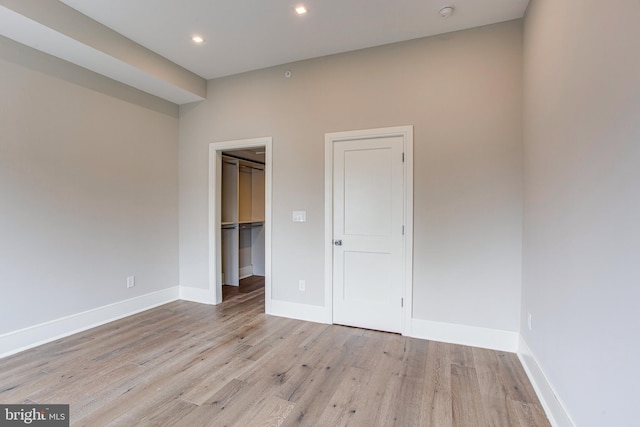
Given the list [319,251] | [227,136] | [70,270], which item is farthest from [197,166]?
[319,251]

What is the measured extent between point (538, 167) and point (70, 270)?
4.38 m

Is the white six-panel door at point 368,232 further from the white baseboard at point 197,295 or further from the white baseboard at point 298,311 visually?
the white baseboard at point 197,295

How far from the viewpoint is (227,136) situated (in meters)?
3.97

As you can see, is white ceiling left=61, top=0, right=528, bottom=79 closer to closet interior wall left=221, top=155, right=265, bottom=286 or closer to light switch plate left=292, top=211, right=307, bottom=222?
light switch plate left=292, top=211, right=307, bottom=222

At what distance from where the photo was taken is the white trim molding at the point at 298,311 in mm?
3463

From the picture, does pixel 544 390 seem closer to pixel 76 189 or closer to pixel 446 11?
pixel 446 11

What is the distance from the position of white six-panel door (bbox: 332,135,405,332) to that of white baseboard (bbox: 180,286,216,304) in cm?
181

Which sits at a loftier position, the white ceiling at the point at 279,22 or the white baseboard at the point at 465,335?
the white ceiling at the point at 279,22

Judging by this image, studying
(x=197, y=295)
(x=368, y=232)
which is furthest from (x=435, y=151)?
(x=197, y=295)

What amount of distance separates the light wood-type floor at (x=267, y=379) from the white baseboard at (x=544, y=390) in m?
0.05

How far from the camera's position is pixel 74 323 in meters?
3.09

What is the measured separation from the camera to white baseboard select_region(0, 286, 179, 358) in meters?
2.65

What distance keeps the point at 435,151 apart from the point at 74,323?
406cm

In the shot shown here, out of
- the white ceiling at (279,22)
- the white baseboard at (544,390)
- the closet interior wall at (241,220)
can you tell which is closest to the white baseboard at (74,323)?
the closet interior wall at (241,220)
